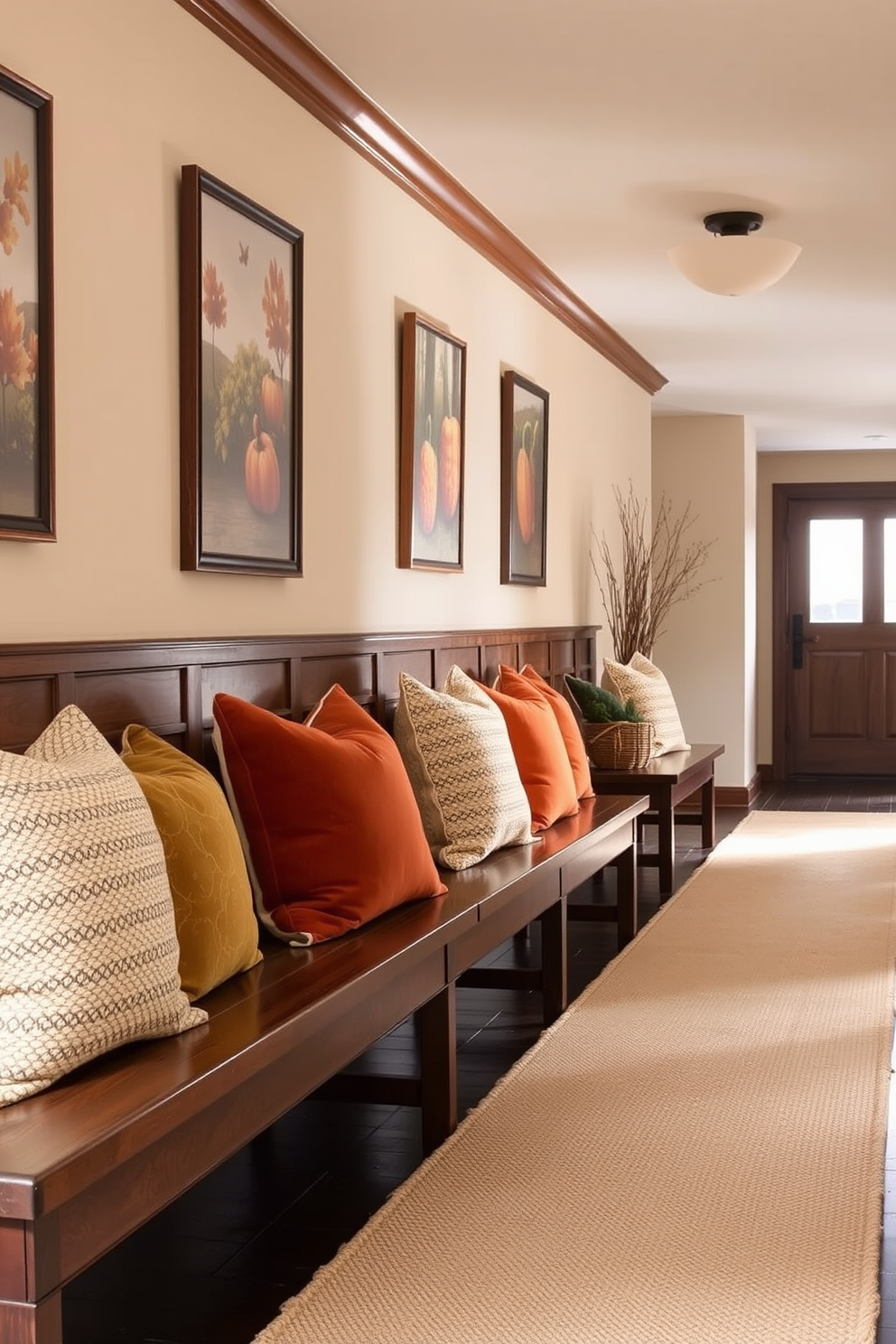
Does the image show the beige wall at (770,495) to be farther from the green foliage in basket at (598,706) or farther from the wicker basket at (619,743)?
the wicker basket at (619,743)

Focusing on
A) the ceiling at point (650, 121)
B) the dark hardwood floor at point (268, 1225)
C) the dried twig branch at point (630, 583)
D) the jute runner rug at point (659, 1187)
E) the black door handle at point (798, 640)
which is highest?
the ceiling at point (650, 121)

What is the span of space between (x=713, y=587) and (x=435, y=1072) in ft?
22.3

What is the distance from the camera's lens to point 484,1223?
257cm

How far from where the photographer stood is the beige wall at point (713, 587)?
30.6 feet

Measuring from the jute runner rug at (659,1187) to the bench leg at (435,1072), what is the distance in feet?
0.19

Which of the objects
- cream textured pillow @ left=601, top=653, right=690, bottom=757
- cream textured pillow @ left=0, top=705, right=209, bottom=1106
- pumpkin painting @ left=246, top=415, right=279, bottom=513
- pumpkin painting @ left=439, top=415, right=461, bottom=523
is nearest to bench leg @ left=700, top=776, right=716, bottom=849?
cream textured pillow @ left=601, top=653, right=690, bottom=757

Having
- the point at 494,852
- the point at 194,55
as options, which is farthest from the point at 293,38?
the point at 494,852

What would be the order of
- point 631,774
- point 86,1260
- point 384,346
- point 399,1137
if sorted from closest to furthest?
point 86,1260 → point 399,1137 → point 384,346 → point 631,774

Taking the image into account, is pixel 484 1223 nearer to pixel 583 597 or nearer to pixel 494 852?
pixel 494 852

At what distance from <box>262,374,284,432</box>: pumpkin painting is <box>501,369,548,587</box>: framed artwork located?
2030mm

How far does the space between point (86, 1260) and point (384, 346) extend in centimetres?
299

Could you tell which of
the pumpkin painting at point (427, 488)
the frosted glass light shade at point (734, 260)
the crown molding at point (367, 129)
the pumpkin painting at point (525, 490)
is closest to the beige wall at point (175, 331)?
the crown molding at point (367, 129)

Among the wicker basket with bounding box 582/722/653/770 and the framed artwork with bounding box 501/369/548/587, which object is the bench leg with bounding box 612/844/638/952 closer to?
the wicker basket with bounding box 582/722/653/770

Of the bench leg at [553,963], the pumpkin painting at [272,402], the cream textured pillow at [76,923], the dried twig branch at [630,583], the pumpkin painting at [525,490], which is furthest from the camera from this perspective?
the dried twig branch at [630,583]
